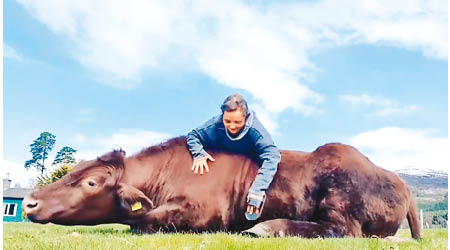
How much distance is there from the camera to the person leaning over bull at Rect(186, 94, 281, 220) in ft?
16.6

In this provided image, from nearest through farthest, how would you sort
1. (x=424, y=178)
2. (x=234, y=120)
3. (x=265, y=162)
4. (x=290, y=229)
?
(x=290, y=229)
(x=234, y=120)
(x=265, y=162)
(x=424, y=178)

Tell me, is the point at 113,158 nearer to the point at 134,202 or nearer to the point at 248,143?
the point at 134,202

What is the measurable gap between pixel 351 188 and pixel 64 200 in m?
3.21

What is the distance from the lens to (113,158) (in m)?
5.69

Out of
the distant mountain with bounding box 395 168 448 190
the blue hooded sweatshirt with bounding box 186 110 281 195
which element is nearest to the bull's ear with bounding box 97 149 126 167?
the blue hooded sweatshirt with bounding box 186 110 281 195

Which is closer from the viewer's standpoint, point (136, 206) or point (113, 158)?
point (136, 206)

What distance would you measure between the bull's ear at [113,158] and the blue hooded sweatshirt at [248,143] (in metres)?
0.86

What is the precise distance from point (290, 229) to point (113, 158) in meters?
2.29

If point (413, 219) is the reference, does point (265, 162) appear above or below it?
Answer: above

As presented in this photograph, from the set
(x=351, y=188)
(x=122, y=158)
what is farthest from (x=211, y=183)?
(x=351, y=188)

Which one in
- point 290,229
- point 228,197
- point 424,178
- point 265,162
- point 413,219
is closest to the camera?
point 290,229

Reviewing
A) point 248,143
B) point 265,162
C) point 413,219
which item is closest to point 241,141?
point 248,143

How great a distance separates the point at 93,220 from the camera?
5.46 m

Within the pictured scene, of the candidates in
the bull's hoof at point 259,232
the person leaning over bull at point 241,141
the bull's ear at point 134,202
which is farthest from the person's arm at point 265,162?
the bull's ear at point 134,202
